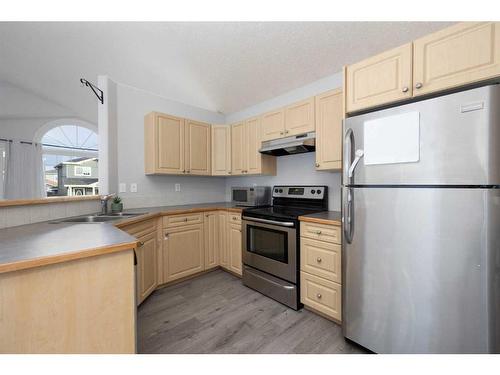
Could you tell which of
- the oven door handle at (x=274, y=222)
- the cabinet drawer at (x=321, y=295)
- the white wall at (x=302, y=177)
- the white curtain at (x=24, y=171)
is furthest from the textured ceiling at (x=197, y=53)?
the cabinet drawer at (x=321, y=295)

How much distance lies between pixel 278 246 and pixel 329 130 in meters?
1.26

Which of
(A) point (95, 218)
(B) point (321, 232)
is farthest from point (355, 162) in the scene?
(A) point (95, 218)

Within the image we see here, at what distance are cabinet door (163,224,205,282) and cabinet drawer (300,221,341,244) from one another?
1.36 meters

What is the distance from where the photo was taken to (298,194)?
2611 millimetres

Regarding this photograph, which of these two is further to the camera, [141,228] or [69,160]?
[69,160]

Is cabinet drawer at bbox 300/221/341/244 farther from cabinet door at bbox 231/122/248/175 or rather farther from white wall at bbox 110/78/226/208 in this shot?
white wall at bbox 110/78/226/208

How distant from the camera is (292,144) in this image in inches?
89.8

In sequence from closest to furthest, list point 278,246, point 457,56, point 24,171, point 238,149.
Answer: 1. point 457,56
2. point 278,246
3. point 238,149
4. point 24,171

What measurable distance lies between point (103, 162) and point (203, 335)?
82.0 inches

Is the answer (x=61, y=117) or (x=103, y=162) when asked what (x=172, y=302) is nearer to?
(x=103, y=162)

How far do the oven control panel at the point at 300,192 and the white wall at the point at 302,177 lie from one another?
9cm

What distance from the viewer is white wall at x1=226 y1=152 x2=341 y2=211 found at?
235cm

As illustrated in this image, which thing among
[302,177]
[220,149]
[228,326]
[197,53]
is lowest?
[228,326]

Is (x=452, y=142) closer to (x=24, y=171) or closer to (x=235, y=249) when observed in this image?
(x=235, y=249)
